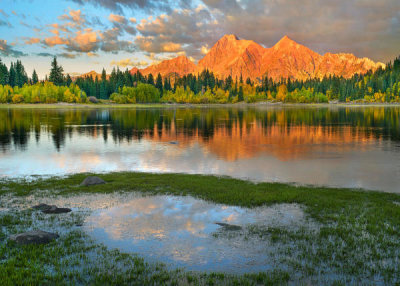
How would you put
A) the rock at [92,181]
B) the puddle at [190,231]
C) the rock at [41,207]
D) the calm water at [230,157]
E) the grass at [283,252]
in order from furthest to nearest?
the calm water at [230,157] < the rock at [92,181] < the rock at [41,207] < the puddle at [190,231] < the grass at [283,252]

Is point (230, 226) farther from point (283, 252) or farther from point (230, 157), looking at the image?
point (230, 157)

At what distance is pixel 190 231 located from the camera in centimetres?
1444

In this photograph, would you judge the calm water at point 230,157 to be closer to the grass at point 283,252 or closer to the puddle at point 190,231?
the grass at point 283,252

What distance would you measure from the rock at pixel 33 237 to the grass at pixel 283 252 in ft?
1.18

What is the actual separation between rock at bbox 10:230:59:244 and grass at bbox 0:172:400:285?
1.18 ft

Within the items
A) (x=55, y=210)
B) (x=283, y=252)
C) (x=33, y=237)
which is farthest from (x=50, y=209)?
(x=283, y=252)

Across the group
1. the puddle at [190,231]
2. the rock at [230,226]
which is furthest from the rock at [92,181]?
the rock at [230,226]

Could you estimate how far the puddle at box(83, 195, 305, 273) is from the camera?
38.5 ft

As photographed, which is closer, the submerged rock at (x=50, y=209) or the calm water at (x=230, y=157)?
the submerged rock at (x=50, y=209)

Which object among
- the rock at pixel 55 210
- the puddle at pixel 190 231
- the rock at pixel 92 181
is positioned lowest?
the puddle at pixel 190 231

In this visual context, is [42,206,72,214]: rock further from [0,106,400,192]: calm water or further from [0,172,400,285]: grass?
[0,106,400,192]: calm water

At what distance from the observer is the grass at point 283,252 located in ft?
33.9

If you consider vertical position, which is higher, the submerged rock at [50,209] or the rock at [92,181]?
the rock at [92,181]

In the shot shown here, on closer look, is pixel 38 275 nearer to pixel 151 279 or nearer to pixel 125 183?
pixel 151 279
